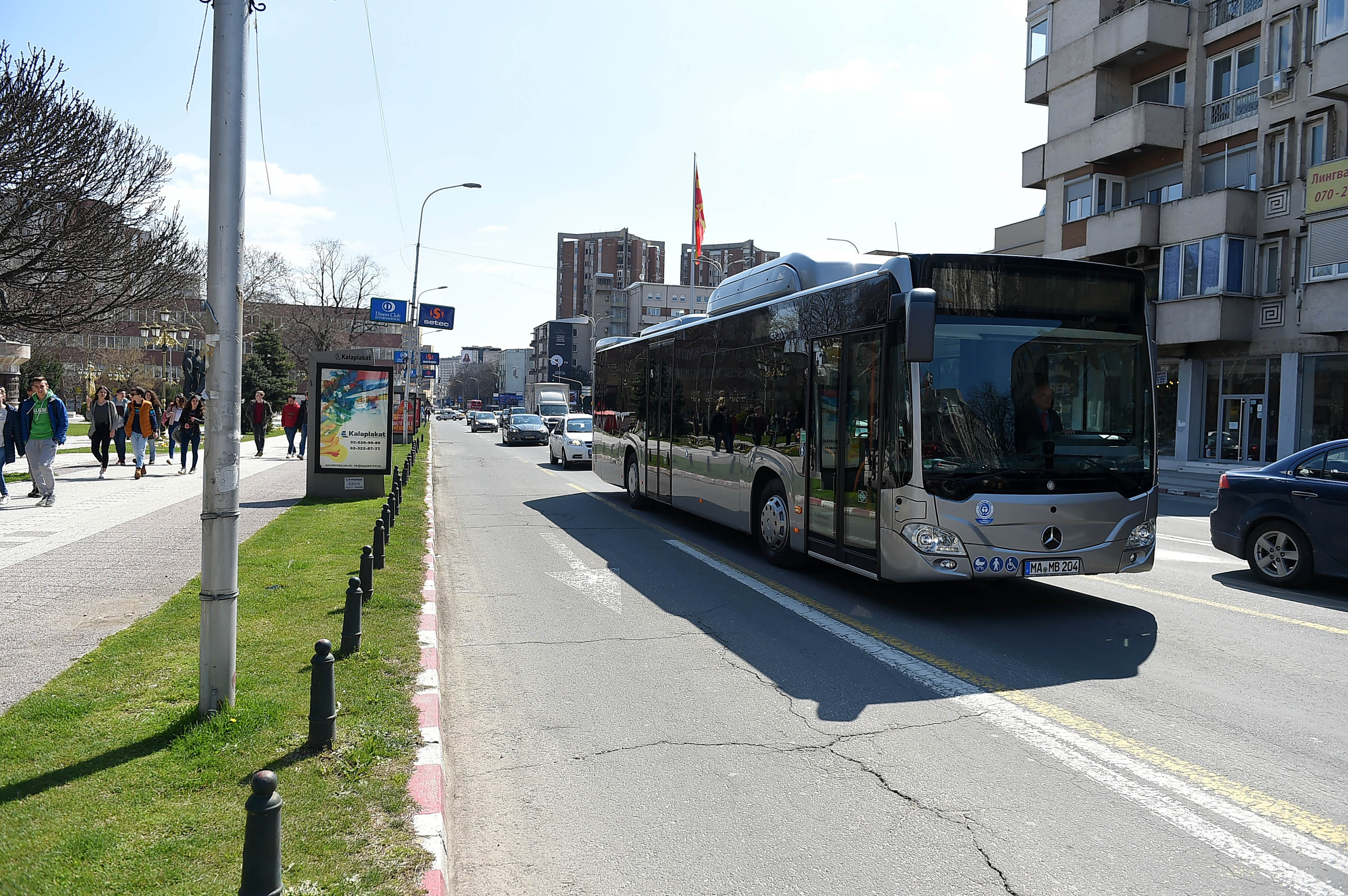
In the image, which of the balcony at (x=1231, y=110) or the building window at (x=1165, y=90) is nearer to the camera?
the balcony at (x=1231, y=110)

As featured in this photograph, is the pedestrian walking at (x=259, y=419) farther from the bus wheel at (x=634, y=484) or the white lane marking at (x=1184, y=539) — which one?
the white lane marking at (x=1184, y=539)

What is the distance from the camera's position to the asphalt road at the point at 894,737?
3725 mm

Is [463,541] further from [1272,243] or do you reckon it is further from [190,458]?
[1272,243]

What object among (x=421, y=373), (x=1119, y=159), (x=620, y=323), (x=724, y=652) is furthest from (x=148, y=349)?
(x=724, y=652)

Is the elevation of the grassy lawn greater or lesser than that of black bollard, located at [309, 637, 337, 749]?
lesser

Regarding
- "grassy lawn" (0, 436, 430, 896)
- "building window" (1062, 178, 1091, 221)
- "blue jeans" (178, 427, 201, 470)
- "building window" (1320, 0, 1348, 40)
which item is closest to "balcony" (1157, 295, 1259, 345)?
"building window" (1062, 178, 1091, 221)

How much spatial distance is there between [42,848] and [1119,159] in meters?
35.4

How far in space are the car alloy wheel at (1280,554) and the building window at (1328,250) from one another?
19474 mm

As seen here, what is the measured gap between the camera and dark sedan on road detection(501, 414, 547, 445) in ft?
144

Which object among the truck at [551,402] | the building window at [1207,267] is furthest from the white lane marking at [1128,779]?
the truck at [551,402]

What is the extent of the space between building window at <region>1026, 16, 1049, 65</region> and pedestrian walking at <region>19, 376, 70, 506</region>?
33.8 meters

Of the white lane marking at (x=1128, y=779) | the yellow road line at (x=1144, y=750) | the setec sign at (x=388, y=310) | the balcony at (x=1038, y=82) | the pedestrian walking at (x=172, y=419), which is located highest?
the balcony at (x=1038, y=82)

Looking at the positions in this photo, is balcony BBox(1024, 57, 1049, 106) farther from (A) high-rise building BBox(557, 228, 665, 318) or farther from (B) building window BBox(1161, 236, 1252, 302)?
(A) high-rise building BBox(557, 228, 665, 318)

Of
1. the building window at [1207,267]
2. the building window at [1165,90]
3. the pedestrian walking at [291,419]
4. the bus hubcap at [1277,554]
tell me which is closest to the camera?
the bus hubcap at [1277,554]
